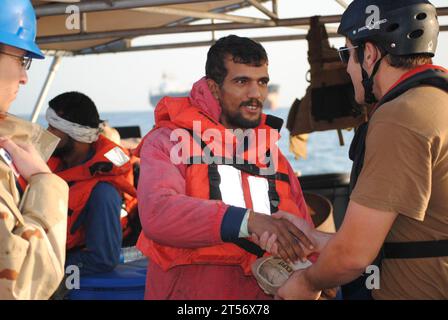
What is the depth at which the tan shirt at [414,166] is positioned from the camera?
240cm

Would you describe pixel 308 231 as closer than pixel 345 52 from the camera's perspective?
No

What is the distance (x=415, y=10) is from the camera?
2801mm

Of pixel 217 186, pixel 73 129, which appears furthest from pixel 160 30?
pixel 217 186

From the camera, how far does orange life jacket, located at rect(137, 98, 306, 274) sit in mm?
3336

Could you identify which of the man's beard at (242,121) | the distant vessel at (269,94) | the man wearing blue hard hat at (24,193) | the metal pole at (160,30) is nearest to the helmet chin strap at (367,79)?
the man's beard at (242,121)

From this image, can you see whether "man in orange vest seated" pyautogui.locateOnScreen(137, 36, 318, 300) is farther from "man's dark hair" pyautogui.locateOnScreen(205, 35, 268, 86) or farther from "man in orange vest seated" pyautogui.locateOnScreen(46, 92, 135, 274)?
"man in orange vest seated" pyautogui.locateOnScreen(46, 92, 135, 274)

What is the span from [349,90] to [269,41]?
1.36 meters

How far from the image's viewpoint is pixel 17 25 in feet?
8.73

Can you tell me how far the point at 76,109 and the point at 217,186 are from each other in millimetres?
2148

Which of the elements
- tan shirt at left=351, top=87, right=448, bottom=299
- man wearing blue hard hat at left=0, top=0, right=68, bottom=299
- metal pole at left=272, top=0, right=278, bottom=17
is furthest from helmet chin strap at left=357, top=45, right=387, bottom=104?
metal pole at left=272, top=0, right=278, bottom=17

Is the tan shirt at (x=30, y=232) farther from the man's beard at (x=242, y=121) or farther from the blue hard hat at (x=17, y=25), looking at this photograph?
the man's beard at (x=242, y=121)

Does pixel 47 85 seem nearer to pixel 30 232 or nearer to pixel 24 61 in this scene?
pixel 24 61

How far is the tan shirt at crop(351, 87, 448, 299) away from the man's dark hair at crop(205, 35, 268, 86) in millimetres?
1369
